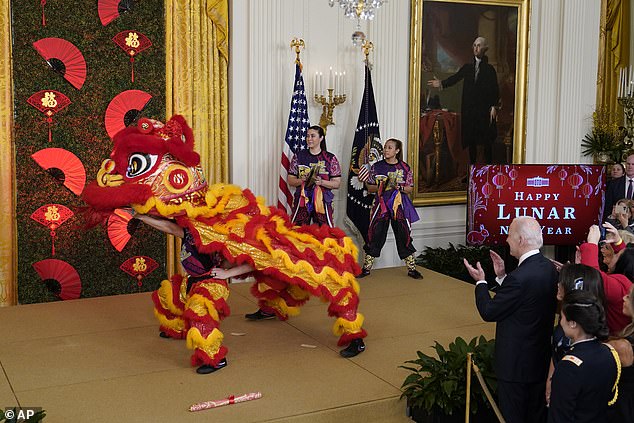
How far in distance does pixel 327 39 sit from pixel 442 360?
5207 millimetres

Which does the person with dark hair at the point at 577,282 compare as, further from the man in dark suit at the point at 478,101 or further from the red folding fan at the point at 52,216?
the man in dark suit at the point at 478,101

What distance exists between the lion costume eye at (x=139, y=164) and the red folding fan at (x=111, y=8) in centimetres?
303

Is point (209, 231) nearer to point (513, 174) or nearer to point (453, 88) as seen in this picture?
point (513, 174)

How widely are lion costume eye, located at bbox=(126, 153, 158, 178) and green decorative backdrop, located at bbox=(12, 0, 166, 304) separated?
8.79 ft

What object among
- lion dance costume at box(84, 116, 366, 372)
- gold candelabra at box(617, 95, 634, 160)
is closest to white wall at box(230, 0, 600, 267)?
gold candelabra at box(617, 95, 634, 160)

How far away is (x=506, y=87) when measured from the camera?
1066 centimetres

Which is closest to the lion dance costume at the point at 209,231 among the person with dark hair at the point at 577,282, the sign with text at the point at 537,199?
the person with dark hair at the point at 577,282

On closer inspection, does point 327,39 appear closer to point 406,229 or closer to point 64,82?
point 406,229

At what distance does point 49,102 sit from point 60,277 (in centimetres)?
188

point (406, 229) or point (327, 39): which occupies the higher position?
point (327, 39)

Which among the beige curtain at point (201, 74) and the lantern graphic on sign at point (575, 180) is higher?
the beige curtain at point (201, 74)

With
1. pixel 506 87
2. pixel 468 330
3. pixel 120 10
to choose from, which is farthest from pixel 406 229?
pixel 120 10

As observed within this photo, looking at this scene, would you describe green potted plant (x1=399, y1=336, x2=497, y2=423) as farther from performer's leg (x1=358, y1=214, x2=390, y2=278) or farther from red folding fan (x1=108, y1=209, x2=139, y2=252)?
red folding fan (x1=108, y1=209, x2=139, y2=252)

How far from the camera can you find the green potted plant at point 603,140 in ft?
36.4
